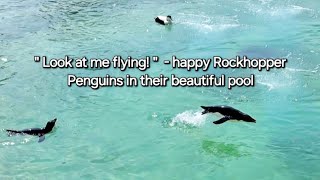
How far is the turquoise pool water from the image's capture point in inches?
424

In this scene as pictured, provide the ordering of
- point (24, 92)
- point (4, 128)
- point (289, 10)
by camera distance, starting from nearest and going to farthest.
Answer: point (4, 128) < point (24, 92) < point (289, 10)

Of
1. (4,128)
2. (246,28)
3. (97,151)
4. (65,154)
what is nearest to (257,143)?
(97,151)

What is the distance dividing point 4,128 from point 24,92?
92.2 inches

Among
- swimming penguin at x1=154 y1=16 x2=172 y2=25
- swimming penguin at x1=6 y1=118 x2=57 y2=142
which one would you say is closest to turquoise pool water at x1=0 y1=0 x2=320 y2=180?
swimming penguin at x1=6 y1=118 x2=57 y2=142

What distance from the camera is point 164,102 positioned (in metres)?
13.6

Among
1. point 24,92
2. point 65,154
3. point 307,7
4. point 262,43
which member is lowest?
point 65,154

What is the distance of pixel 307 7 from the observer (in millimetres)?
21109

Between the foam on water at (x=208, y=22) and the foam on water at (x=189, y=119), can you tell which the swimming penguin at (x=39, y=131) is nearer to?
the foam on water at (x=189, y=119)

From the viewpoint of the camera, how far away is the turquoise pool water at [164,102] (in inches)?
424

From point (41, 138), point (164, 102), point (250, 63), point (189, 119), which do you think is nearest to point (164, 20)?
point (250, 63)

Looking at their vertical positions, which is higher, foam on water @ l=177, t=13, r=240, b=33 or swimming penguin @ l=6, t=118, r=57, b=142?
foam on water @ l=177, t=13, r=240, b=33

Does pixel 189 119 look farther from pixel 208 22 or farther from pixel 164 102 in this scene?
pixel 208 22

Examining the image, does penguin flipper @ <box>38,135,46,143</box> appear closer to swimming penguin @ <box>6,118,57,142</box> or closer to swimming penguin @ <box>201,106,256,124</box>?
swimming penguin @ <box>6,118,57,142</box>

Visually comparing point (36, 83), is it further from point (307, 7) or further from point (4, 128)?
point (307, 7)
